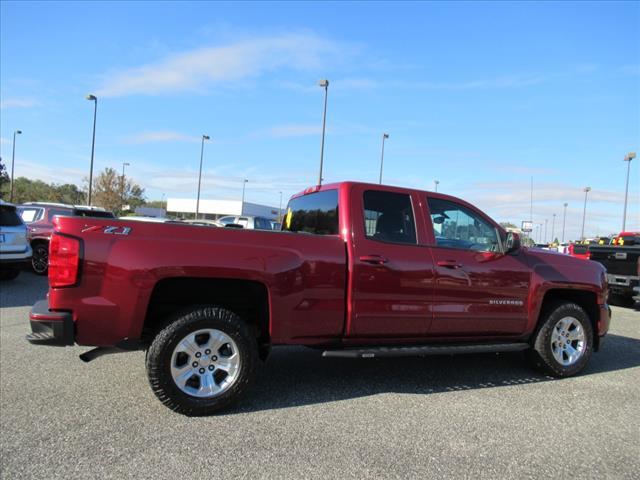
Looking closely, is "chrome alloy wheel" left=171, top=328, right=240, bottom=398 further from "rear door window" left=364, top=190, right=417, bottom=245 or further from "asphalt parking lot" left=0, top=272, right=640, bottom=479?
"rear door window" left=364, top=190, right=417, bottom=245

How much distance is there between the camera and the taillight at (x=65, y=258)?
11.7 feet

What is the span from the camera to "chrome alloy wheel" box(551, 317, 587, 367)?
524cm

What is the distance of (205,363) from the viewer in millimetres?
3910

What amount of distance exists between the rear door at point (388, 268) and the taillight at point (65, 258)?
7.11 feet

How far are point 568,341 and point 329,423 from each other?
3.07 meters

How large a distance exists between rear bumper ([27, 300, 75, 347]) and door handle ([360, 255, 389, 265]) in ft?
7.73

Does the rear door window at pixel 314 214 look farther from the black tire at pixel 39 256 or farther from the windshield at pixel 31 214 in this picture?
the windshield at pixel 31 214

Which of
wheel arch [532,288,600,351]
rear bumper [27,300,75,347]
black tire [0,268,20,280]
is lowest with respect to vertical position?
black tire [0,268,20,280]

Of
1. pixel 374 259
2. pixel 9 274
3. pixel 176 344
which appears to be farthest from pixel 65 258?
pixel 9 274

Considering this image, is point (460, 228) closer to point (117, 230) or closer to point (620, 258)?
point (117, 230)

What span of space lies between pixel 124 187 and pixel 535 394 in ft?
215

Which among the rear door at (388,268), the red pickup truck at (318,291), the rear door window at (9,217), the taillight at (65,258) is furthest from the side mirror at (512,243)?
the rear door window at (9,217)

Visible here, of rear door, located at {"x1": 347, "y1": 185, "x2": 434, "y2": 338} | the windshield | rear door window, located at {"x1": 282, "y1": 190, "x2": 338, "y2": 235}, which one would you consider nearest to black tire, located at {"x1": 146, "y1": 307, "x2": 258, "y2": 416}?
rear door, located at {"x1": 347, "y1": 185, "x2": 434, "y2": 338}

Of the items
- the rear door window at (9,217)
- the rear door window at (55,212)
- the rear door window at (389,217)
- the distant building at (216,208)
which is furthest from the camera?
the distant building at (216,208)
